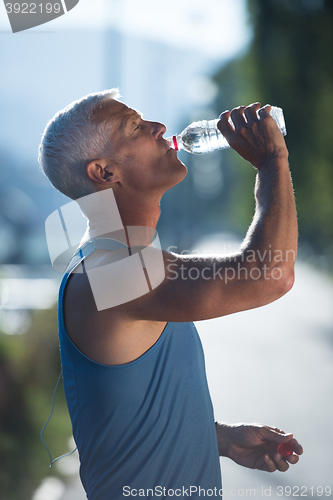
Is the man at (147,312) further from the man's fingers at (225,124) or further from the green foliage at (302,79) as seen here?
the green foliage at (302,79)

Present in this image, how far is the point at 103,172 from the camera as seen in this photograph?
80.9 inches

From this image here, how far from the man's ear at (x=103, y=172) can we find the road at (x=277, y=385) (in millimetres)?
2501

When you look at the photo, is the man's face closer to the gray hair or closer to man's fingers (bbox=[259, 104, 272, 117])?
the gray hair

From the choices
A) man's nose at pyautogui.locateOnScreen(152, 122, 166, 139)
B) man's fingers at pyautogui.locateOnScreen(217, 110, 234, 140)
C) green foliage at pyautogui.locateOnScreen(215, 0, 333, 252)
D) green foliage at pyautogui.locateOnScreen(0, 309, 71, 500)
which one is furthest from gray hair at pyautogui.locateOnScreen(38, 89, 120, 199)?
green foliage at pyautogui.locateOnScreen(215, 0, 333, 252)

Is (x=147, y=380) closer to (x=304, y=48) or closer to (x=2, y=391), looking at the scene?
(x=2, y=391)

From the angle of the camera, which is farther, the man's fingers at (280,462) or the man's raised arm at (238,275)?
the man's fingers at (280,462)

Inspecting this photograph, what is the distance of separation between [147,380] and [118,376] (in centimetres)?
10

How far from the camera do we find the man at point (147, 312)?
5.33 ft

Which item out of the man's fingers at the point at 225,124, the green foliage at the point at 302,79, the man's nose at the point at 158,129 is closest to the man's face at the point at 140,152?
the man's nose at the point at 158,129

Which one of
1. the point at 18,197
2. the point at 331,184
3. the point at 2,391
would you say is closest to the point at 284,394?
the point at 2,391

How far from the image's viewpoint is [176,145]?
220 centimetres

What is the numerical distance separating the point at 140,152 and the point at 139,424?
0.95 meters

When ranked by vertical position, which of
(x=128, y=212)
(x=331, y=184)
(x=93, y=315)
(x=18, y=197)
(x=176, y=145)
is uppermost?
(x=176, y=145)

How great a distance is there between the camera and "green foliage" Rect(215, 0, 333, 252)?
14.4m
